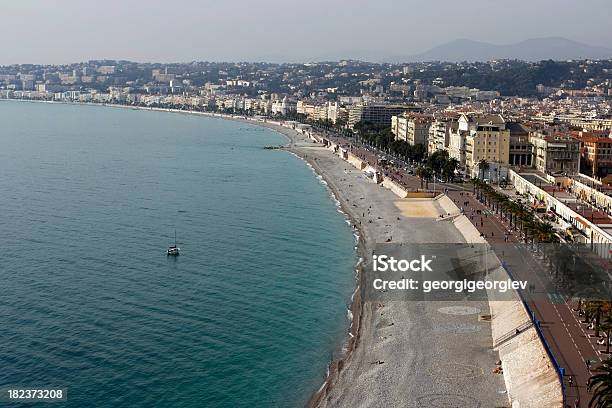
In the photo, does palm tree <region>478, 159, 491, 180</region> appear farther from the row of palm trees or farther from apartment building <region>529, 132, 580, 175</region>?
apartment building <region>529, 132, 580, 175</region>

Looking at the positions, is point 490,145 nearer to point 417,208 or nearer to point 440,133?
point 440,133

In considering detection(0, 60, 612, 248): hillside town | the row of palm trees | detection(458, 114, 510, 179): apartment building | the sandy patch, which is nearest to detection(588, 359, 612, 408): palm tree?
detection(0, 60, 612, 248): hillside town

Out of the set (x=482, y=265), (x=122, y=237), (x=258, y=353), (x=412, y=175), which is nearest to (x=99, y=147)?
(x=412, y=175)

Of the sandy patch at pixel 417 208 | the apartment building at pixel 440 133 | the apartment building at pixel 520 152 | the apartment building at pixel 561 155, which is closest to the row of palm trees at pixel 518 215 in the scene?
the sandy patch at pixel 417 208

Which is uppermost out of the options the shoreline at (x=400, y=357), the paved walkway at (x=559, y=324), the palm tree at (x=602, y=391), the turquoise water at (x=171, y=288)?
the palm tree at (x=602, y=391)

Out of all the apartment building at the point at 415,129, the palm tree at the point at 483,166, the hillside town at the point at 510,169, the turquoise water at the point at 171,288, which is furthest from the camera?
the apartment building at the point at 415,129

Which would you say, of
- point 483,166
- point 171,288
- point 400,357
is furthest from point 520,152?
point 400,357

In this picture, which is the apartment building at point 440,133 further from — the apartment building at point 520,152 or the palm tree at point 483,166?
the palm tree at point 483,166
